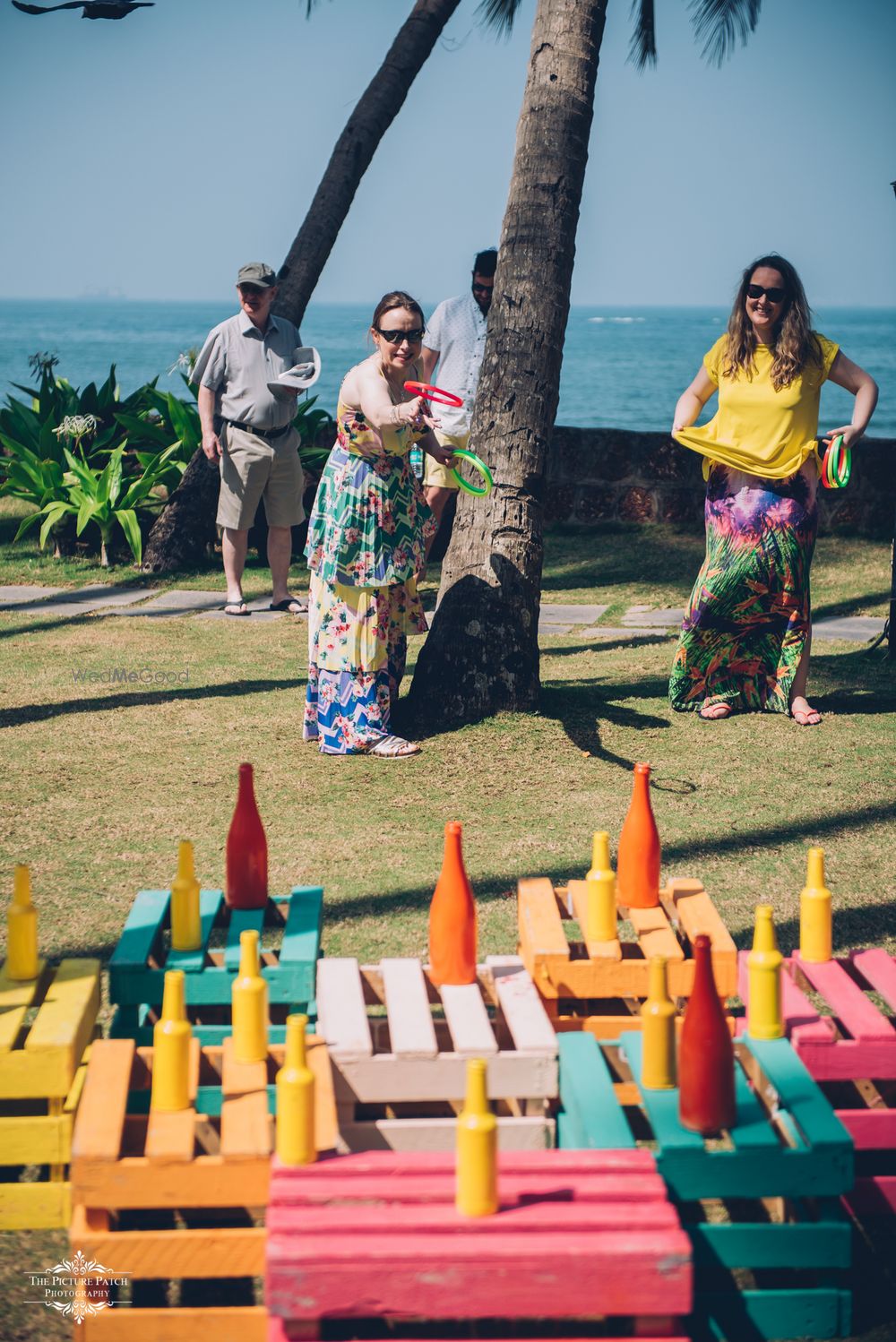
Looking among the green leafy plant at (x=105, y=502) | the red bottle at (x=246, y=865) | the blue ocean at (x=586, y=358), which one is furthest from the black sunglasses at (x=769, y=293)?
the blue ocean at (x=586, y=358)

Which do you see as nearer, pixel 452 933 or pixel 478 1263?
pixel 478 1263

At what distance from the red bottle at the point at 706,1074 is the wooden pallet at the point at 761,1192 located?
3cm

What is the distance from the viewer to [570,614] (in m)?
9.39

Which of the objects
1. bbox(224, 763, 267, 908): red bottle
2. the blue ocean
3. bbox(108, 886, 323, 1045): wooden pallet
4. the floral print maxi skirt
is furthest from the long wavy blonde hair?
the blue ocean

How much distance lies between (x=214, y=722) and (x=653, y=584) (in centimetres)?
435

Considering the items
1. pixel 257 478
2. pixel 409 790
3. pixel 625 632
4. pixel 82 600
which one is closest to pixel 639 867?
pixel 409 790

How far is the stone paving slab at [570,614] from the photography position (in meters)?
9.16

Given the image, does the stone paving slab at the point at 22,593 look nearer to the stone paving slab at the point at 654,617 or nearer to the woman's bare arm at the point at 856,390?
the stone paving slab at the point at 654,617

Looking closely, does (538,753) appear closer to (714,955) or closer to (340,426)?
(340,426)

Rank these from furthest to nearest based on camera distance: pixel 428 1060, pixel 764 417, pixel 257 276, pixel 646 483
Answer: pixel 646 483, pixel 257 276, pixel 764 417, pixel 428 1060

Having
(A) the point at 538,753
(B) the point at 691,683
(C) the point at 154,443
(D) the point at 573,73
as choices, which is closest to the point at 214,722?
(A) the point at 538,753

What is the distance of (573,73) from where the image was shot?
21.4 ft

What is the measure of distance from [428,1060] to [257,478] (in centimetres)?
675

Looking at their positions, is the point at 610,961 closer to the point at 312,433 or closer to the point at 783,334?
the point at 783,334
